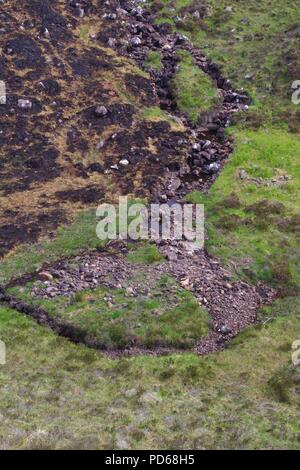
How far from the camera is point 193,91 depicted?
1978 inches

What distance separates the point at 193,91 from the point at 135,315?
29.5 m

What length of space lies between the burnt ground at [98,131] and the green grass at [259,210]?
130 cm

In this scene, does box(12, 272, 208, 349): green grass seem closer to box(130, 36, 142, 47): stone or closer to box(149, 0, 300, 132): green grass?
box(149, 0, 300, 132): green grass

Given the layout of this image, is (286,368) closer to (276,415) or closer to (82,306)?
(276,415)

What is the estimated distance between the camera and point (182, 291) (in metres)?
29.0

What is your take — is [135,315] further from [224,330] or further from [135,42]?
[135,42]

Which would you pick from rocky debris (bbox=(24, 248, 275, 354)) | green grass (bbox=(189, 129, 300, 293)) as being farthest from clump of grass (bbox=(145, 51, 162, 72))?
rocky debris (bbox=(24, 248, 275, 354))

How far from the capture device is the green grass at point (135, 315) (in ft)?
87.0

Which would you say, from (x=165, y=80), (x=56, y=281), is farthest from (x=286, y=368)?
(x=165, y=80)

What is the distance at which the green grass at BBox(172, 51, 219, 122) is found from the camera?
4831 cm

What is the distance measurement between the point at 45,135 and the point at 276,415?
29.6 metres

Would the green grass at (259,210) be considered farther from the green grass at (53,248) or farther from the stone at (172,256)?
the green grass at (53,248)

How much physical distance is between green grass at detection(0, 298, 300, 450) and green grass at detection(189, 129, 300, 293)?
12.2 ft

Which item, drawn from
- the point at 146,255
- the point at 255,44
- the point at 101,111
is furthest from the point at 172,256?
the point at 255,44
